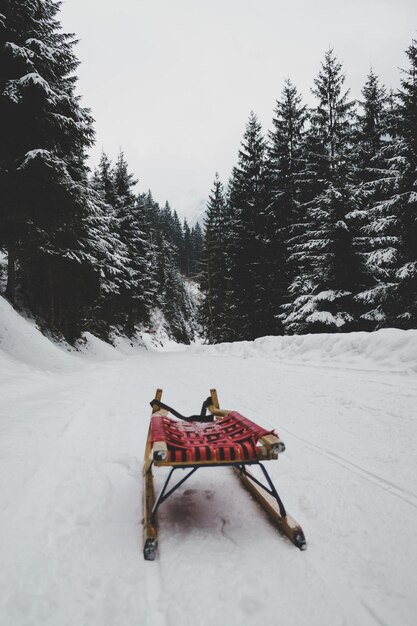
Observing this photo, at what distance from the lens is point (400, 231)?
12.9m

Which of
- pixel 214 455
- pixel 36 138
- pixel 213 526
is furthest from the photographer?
pixel 36 138

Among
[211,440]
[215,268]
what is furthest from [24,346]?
[215,268]

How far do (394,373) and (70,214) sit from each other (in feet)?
36.3

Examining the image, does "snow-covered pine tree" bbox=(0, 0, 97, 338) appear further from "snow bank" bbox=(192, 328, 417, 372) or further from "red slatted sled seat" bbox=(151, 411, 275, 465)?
"red slatted sled seat" bbox=(151, 411, 275, 465)

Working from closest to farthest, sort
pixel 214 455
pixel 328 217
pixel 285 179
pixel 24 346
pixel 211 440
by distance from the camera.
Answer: pixel 214 455, pixel 211 440, pixel 24 346, pixel 328 217, pixel 285 179

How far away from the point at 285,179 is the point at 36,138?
15458 millimetres

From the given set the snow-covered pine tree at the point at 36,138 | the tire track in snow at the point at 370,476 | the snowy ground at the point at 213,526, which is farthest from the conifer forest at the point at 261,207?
the tire track in snow at the point at 370,476

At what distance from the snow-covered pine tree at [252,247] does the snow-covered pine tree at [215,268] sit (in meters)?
5.41

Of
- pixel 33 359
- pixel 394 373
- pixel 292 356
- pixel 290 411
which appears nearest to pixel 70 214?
pixel 33 359

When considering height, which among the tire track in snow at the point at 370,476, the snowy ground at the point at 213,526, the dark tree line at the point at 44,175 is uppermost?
the dark tree line at the point at 44,175

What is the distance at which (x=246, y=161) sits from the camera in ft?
85.9

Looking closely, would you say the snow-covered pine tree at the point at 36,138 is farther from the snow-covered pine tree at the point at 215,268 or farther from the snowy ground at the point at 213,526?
the snow-covered pine tree at the point at 215,268

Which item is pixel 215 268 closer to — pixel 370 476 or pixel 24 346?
pixel 24 346

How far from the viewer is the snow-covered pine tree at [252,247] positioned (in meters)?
22.1
